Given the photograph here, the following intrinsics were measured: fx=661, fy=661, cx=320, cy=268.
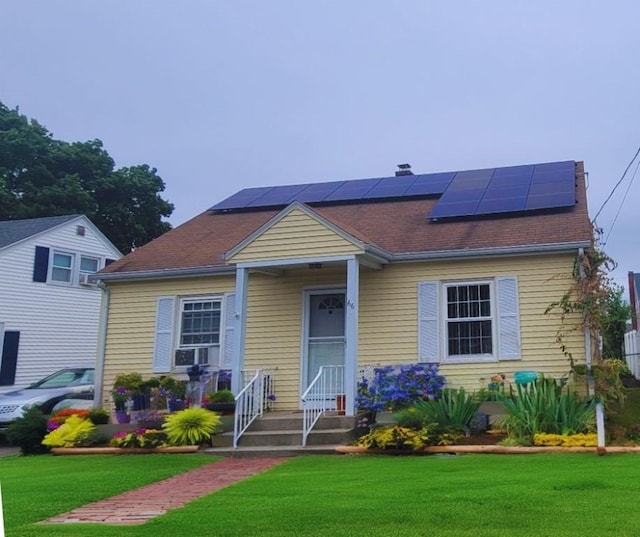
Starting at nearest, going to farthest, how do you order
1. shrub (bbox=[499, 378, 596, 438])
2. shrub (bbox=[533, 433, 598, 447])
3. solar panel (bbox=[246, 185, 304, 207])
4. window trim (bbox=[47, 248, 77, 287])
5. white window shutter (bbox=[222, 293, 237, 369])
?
shrub (bbox=[533, 433, 598, 447])
shrub (bbox=[499, 378, 596, 438])
white window shutter (bbox=[222, 293, 237, 369])
solar panel (bbox=[246, 185, 304, 207])
window trim (bbox=[47, 248, 77, 287])

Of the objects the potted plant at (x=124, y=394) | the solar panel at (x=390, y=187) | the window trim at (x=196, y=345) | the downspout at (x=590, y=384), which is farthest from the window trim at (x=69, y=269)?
the downspout at (x=590, y=384)

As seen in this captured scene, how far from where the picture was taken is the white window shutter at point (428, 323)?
38.8ft

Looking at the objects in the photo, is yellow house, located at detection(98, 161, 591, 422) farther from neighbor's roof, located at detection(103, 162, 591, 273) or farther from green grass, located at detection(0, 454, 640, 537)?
green grass, located at detection(0, 454, 640, 537)

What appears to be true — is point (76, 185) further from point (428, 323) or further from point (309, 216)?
point (428, 323)

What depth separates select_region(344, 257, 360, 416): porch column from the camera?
11.0 m

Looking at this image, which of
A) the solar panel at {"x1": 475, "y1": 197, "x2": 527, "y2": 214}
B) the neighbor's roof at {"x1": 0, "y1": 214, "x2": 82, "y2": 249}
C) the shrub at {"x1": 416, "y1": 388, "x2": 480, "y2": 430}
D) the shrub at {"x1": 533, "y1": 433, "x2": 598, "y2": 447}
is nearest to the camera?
the shrub at {"x1": 533, "y1": 433, "x2": 598, "y2": 447}

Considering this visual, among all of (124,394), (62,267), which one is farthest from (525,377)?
(62,267)

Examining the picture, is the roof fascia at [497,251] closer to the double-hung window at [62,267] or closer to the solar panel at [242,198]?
the solar panel at [242,198]

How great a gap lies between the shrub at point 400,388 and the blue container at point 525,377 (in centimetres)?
123

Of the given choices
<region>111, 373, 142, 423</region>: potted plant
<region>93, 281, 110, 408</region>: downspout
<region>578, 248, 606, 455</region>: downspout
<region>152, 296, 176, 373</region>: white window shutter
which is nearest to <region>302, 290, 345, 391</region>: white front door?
<region>152, 296, 176, 373</region>: white window shutter

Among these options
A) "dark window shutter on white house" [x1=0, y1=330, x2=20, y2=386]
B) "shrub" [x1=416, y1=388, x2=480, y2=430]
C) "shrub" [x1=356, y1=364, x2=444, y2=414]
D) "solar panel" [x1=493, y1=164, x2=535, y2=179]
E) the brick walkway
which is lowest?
the brick walkway

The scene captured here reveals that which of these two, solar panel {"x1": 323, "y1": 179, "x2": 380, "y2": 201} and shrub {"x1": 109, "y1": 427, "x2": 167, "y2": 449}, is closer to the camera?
shrub {"x1": 109, "y1": 427, "x2": 167, "y2": 449}

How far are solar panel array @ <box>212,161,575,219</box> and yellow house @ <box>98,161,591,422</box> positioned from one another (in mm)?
79

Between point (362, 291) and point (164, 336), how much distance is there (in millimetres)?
4267
